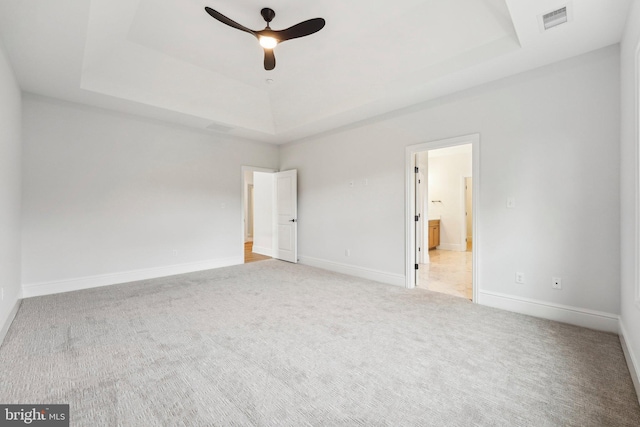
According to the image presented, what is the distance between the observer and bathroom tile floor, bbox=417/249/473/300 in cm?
406

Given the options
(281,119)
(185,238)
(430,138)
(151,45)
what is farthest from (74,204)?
(430,138)

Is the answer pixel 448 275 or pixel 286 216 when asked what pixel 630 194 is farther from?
pixel 286 216

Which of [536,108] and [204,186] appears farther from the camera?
[204,186]

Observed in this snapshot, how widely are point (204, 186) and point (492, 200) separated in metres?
4.88

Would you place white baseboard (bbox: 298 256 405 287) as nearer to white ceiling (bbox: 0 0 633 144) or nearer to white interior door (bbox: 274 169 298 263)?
white interior door (bbox: 274 169 298 263)

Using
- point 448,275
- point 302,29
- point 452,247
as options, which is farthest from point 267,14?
point 452,247

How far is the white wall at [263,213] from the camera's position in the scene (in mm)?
7102

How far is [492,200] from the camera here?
10.9 ft

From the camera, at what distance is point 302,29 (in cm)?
255

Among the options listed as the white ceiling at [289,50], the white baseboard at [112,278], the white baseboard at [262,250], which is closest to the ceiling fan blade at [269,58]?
the white ceiling at [289,50]

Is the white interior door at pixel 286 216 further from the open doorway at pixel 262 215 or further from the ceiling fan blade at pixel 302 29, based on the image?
the ceiling fan blade at pixel 302 29

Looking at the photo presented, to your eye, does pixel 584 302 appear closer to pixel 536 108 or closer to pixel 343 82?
pixel 536 108

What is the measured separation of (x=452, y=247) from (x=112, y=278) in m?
7.99

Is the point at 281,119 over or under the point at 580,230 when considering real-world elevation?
over
